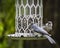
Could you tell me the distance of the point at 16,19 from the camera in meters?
3.97

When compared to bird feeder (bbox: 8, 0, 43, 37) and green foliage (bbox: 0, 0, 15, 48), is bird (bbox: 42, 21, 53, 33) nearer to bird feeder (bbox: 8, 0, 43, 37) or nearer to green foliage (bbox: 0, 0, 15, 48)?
bird feeder (bbox: 8, 0, 43, 37)

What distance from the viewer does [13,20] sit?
13.7 feet

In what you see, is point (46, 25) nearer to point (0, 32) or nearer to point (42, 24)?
point (42, 24)

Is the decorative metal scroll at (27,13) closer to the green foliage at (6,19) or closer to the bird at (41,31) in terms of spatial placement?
the bird at (41,31)

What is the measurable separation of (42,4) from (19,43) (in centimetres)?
40

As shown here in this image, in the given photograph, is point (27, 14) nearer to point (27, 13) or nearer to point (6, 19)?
point (27, 13)

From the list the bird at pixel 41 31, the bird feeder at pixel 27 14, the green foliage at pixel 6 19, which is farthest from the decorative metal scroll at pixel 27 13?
the green foliage at pixel 6 19

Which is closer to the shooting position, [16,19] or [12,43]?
[16,19]

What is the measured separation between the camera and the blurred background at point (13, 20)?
13.2 ft

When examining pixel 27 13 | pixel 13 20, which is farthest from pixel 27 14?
pixel 13 20

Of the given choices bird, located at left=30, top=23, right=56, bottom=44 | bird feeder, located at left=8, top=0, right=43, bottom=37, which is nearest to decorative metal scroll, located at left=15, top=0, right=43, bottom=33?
bird feeder, located at left=8, top=0, right=43, bottom=37

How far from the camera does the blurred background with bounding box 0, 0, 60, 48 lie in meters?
4.02

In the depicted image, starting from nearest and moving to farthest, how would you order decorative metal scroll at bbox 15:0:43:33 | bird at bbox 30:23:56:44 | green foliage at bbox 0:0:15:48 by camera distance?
bird at bbox 30:23:56:44
decorative metal scroll at bbox 15:0:43:33
green foliage at bbox 0:0:15:48

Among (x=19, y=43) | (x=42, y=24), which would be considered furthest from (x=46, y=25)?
(x=19, y=43)
